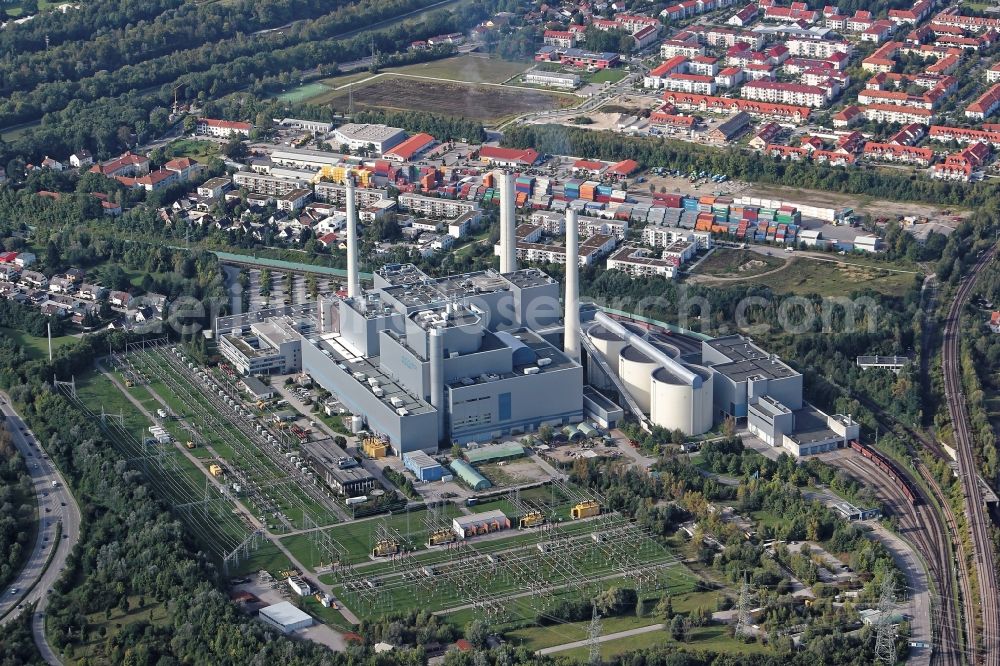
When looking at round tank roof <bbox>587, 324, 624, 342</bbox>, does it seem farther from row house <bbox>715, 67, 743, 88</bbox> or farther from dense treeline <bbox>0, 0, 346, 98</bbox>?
dense treeline <bbox>0, 0, 346, 98</bbox>

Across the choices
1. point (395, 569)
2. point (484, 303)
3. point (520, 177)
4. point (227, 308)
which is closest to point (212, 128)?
point (520, 177)

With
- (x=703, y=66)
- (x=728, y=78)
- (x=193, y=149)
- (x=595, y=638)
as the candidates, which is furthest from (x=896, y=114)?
(x=595, y=638)

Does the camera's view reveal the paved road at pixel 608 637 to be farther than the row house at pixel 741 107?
No

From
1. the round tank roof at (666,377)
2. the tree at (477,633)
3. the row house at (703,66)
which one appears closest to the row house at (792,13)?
the row house at (703,66)

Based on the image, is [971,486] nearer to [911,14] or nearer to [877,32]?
[877,32]

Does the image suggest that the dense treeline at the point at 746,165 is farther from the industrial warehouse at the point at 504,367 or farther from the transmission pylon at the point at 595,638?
the transmission pylon at the point at 595,638

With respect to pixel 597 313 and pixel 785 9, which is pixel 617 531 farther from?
pixel 785 9
